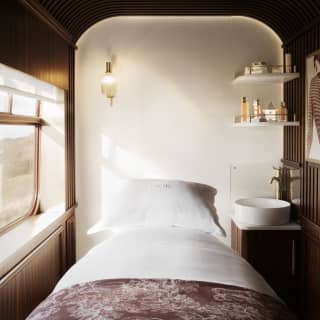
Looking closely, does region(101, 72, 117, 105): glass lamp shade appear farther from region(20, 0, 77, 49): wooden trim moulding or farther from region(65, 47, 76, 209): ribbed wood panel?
region(20, 0, 77, 49): wooden trim moulding

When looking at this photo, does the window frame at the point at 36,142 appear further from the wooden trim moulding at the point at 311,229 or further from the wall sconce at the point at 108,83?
the wooden trim moulding at the point at 311,229

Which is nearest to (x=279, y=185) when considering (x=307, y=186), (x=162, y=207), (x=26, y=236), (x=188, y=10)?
(x=307, y=186)

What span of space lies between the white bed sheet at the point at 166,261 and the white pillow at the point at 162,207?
0.54ft

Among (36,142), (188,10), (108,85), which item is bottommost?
(36,142)

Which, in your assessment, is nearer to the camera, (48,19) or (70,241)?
(48,19)

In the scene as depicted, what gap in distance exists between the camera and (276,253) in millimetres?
3766

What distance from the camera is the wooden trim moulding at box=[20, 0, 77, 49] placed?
114 inches

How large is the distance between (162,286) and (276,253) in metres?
1.88

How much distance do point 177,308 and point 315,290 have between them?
6.40 feet

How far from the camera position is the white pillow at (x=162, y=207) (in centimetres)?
337

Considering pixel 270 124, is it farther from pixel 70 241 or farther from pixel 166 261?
pixel 70 241

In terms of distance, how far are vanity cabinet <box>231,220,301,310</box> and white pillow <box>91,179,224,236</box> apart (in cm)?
48

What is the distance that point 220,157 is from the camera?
430 centimetres

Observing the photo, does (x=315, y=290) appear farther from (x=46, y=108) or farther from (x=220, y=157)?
(x=46, y=108)
